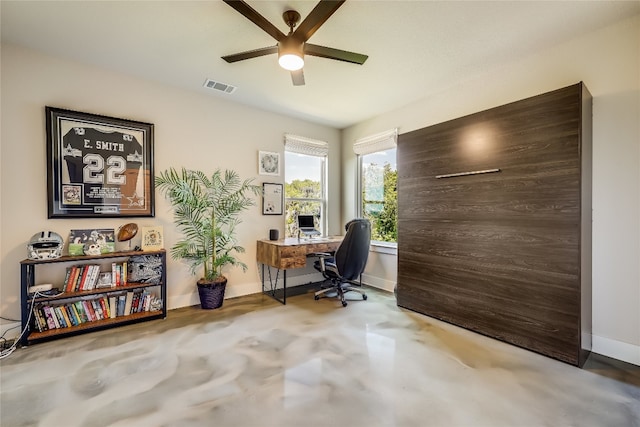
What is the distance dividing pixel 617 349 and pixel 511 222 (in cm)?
122

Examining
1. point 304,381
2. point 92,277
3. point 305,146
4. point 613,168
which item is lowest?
point 304,381

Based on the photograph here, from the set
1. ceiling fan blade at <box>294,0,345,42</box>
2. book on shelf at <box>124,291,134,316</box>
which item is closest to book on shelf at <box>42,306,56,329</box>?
book on shelf at <box>124,291,134,316</box>

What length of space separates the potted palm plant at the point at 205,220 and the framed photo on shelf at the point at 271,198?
0.42m

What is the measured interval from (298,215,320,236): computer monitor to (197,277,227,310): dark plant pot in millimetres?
1315

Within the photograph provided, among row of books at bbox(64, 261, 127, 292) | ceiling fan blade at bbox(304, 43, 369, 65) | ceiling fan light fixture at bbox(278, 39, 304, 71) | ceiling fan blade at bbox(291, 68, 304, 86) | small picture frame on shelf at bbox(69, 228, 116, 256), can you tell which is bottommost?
row of books at bbox(64, 261, 127, 292)

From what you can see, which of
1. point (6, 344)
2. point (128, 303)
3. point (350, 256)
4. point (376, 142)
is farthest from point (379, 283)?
point (6, 344)

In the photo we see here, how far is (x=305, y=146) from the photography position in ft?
14.5

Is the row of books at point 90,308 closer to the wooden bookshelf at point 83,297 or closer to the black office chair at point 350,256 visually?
the wooden bookshelf at point 83,297

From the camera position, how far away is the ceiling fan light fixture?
196 centimetres

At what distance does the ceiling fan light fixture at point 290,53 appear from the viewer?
1964 mm

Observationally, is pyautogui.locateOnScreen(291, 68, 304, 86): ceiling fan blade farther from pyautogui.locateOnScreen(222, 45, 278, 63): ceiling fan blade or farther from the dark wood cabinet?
the dark wood cabinet

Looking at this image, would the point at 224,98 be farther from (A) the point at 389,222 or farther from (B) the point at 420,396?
(B) the point at 420,396

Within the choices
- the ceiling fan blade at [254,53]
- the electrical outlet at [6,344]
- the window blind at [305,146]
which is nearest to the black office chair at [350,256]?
the window blind at [305,146]

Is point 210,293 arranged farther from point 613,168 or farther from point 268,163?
point 613,168
